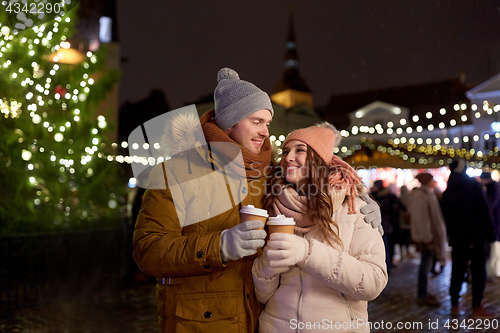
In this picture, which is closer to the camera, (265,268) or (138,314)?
(265,268)

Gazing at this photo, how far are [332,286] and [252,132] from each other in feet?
3.08

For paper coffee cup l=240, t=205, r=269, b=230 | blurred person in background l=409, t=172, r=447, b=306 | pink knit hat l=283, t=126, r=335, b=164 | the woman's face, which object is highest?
pink knit hat l=283, t=126, r=335, b=164

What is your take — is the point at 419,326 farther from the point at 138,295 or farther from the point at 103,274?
the point at 103,274

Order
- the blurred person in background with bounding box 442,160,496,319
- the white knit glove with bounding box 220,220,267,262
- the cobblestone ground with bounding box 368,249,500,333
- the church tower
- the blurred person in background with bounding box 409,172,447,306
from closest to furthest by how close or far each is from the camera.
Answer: the white knit glove with bounding box 220,220,267,262 < the cobblestone ground with bounding box 368,249,500,333 < the blurred person in background with bounding box 442,160,496,319 < the blurred person in background with bounding box 409,172,447,306 < the church tower

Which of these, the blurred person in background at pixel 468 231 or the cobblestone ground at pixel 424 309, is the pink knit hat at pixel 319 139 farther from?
the blurred person in background at pixel 468 231

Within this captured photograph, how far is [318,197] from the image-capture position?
208cm

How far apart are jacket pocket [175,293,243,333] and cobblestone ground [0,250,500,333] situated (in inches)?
141

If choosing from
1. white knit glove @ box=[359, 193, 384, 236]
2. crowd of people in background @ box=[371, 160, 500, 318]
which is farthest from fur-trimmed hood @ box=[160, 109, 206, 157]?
crowd of people in background @ box=[371, 160, 500, 318]

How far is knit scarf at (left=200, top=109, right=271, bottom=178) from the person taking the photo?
7.07 ft

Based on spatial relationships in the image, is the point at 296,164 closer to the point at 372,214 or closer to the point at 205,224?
the point at 372,214

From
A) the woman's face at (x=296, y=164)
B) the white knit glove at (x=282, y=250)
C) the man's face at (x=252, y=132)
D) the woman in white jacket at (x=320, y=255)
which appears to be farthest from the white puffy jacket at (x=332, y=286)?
the man's face at (x=252, y=132)

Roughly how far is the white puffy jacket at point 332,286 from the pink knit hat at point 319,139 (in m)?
0.29

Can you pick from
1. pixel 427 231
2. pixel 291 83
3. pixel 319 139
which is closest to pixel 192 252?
pixel 319 139

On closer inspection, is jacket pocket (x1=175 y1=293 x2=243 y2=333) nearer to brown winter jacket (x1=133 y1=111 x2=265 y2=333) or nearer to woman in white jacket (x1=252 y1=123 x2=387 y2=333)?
brown winter jacket (x1=133 y1=111 x2=265 y2=333)
